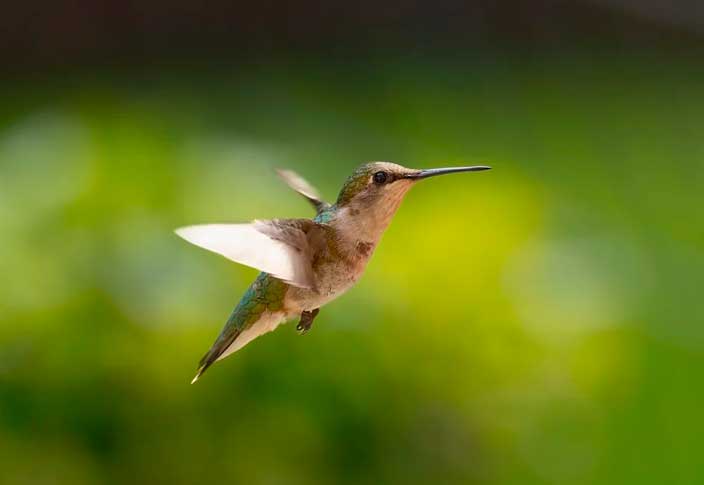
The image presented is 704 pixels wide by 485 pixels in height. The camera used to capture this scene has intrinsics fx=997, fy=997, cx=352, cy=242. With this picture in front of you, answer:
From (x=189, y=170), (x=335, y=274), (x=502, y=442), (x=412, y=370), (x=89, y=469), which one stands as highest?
(x=335, y=274)

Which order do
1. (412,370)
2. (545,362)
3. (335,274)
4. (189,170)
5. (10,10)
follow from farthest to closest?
(10,10) < (189,170) < (545,362) < (412,370) < (335,274)

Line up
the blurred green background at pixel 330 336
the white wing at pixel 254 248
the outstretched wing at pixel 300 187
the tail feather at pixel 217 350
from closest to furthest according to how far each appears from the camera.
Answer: the white wing at pixel 254 248 → the tail feather at pixel 217 350 → the outstretched wing at pixel 300 187 → the blurred green background at pixel 330 336

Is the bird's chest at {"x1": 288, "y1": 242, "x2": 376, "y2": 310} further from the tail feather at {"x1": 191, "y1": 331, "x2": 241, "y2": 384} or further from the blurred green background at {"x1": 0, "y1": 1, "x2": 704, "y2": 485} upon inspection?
the blurred green background at {"x1": 0, "y1": 1, "x2": 704, "y2": 485}

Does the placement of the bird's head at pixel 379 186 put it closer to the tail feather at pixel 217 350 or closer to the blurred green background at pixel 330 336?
the tail feather at pixel 217 350

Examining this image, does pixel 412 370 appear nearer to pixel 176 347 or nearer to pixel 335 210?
pixel 176 347

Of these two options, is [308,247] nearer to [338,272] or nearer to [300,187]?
[338,272]

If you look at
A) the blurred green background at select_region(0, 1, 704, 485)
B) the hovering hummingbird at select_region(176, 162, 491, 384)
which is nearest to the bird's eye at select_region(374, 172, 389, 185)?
the hovering hummingbird at select_region(176, 162, 491, 384)

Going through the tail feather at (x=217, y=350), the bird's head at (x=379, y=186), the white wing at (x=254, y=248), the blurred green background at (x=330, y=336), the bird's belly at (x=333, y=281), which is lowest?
the blurred green background at (x=330, y=336)

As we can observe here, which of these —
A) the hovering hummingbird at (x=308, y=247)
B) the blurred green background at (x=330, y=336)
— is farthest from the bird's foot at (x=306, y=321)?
the blurred green background at (x=330, y=336)

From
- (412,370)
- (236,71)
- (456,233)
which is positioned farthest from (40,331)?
(236,71)
